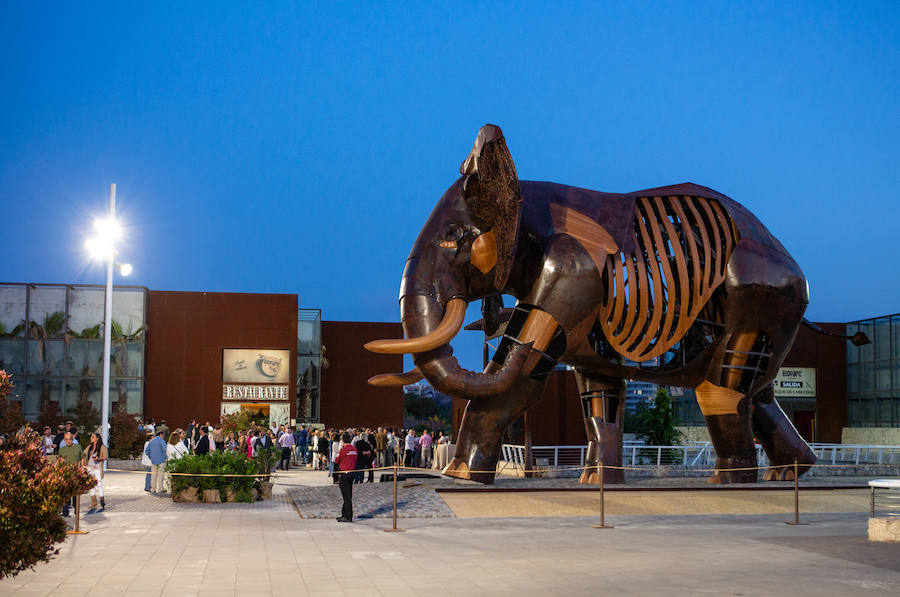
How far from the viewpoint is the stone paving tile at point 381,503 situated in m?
14.0

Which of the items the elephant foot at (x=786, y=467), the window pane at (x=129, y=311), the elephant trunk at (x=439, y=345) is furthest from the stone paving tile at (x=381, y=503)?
the window pane at (x=129, y=311)

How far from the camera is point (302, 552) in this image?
1057 centimetres

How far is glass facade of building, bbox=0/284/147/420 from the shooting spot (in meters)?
38.3

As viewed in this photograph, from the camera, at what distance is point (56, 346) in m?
38.6

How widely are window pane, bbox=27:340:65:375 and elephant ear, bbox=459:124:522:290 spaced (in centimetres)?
2988

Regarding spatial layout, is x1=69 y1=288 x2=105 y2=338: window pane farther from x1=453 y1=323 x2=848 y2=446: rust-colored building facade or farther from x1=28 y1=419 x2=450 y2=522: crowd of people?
x1=453 y1=323 x2=848 y2=446: rust-colored building facade

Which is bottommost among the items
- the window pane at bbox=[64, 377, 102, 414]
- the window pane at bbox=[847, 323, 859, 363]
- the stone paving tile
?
the stone paving tile

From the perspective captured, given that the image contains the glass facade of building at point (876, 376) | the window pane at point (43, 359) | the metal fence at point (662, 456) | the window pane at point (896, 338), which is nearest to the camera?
the metal fence at point (662, 456)

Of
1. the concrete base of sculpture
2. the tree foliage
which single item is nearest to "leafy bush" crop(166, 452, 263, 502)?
the concrete base of sculpture

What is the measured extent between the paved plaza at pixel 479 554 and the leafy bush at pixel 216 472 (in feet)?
4.61

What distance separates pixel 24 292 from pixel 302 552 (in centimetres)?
3195

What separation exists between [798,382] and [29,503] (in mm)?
Result: 37648

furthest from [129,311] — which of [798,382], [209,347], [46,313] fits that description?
[798,382]

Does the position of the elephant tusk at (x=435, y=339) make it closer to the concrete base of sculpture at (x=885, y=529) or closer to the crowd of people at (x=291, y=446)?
the crowd of people at (x=291, y=446)
